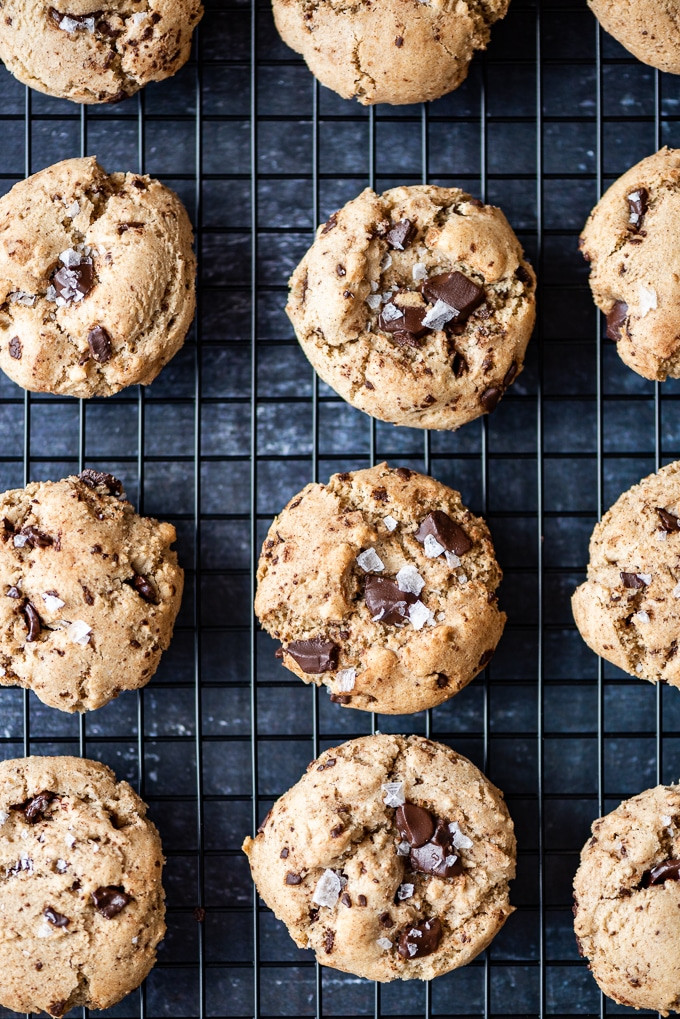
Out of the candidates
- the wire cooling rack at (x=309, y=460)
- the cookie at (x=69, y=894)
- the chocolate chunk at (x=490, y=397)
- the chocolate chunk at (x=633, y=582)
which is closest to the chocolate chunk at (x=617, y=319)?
the wire cooling rack at (x=309, y=460)

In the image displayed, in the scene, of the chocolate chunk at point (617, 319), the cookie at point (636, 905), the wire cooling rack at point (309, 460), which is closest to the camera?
the cookie at point (636, 905)

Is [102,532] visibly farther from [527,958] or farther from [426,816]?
[527,958]

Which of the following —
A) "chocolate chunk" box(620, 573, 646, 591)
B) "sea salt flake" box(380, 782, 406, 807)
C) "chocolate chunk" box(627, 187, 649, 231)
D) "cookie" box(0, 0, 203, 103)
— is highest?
"cookie" box(0, 0, 203, 103)

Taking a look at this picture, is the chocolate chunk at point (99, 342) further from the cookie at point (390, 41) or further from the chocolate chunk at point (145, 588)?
the cookie at point (390, 41)

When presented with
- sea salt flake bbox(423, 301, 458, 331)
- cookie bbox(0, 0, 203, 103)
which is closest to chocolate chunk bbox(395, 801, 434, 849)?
sea salt flake bbox(423, 301, 458, 331)

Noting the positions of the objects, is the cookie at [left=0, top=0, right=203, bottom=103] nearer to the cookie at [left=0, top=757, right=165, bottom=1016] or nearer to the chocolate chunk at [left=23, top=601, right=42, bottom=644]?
the chocolate chunk at [left=23, top=601, right=42, bottom=644]

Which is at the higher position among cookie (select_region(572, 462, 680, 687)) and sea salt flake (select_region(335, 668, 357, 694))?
cookie (select_region(572, 462, 680, 687))
